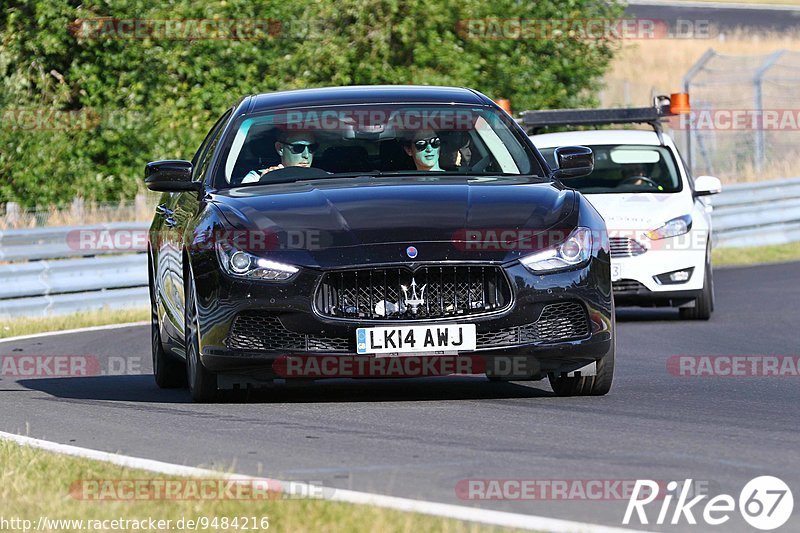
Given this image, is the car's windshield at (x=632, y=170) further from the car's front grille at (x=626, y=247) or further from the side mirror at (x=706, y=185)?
the car's front grille at (x=626, y=247)

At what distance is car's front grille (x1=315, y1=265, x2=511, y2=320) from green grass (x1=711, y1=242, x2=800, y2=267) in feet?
46.4

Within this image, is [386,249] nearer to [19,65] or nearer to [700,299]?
[700,299]

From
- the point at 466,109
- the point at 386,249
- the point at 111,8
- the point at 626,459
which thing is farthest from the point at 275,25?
the point at 626,459

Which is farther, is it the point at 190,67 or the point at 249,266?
the point at 190,67

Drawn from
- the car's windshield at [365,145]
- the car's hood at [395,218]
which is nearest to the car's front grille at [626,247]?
the car's windshield at [365,145]

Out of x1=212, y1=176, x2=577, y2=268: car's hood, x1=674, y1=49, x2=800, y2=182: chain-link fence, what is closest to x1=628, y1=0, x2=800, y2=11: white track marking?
x1=674, y1=49, x2=800, y2=182: chain-link fence

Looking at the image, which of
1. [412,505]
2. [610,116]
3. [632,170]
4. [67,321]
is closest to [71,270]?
[67,321]

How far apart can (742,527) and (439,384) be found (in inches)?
173

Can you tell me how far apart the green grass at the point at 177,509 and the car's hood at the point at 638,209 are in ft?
28.2

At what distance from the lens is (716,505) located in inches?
208

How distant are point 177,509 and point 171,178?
388 cm

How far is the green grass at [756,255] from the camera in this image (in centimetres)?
2180

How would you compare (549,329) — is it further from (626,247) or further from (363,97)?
(626,247)

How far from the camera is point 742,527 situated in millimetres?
5004
